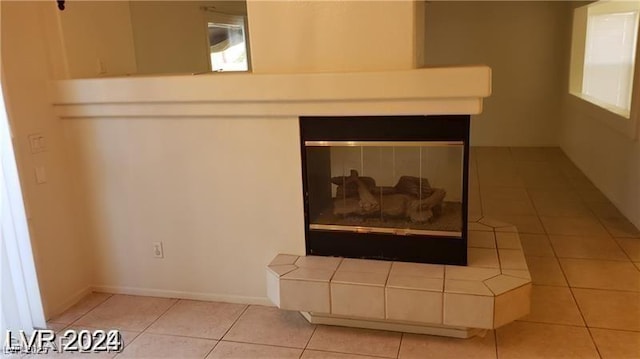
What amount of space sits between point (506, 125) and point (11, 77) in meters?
5.92

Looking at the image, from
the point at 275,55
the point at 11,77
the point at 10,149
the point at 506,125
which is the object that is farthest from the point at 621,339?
the point at 506,125

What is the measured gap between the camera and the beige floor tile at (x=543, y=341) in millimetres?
2254

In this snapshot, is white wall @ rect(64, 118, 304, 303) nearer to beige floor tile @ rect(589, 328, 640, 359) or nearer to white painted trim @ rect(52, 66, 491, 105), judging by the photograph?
white painted trim @ rect(52, 66, 491, 105)

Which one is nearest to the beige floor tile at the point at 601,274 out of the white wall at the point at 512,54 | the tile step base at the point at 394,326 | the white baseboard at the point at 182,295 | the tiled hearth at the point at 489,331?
the tiled hearth at the point at 489,331

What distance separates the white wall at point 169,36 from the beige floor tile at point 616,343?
→ 11.4ft

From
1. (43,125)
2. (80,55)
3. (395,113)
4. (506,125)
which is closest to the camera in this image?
(395,113)

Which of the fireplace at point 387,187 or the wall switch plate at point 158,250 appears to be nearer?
the fireplace at point 387,187

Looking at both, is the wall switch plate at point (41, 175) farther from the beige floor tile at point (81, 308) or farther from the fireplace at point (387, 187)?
the fireplace at point (387, 187)

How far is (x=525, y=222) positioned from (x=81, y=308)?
10.3ft

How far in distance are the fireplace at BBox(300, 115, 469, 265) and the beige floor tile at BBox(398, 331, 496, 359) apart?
37cm

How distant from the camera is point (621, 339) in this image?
2338 millimetres

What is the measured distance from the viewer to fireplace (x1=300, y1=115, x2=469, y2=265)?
2.37 m

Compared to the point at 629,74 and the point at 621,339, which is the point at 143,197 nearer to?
the point at 621,339

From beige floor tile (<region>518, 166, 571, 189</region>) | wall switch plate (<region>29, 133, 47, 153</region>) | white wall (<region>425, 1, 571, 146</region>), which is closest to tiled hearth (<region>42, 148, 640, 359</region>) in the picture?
wall switch plate (<region>29, 133, 47, 153</region>)
